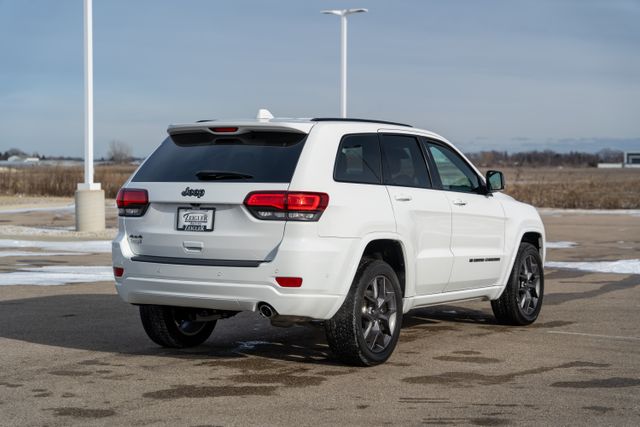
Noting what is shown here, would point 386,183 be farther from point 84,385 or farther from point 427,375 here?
point 84,385

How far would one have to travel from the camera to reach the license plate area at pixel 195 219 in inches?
309

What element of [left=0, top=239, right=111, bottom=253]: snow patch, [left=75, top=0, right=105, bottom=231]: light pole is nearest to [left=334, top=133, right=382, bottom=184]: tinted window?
[left=0, top=239, right=111, bottom=253]: snow patch

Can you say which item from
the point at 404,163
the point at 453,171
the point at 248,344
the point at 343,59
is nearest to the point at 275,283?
the point at 248,344

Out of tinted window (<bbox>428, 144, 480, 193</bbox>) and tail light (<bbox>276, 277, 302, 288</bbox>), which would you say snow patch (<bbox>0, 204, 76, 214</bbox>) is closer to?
tinted window (<bbox>428, 144, 480, 193</bbox>)

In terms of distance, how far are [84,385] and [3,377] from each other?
0.71 m

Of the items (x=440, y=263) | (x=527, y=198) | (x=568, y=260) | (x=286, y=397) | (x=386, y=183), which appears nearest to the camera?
(x=286, y=397)

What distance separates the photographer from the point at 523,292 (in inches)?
420

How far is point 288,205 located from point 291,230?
183 millimetres

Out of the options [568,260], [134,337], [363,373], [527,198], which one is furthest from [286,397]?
[527,198]

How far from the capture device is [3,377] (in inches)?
300

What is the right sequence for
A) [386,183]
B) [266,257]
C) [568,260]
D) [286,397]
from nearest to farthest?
[286,397] < [266,257] < [386,183] < [568,260]

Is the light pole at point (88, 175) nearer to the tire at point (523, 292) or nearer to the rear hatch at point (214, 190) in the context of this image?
the tire at point (523, 292)

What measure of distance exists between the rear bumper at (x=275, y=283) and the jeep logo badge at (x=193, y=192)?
55 cm

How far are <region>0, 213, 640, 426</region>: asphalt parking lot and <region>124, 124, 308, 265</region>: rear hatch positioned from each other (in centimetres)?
96
